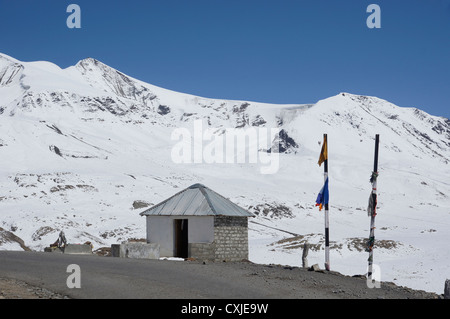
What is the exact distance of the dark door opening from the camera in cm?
2923

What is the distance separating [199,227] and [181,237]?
2.66 meters

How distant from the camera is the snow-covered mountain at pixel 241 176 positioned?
4666 cm

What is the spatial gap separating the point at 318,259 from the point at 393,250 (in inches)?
284

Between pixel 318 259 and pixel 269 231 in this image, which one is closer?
pixel 318 259

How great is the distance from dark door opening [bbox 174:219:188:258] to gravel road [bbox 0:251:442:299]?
9323mm

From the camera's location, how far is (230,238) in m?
28.0

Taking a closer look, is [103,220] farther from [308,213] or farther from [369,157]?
[369,157]

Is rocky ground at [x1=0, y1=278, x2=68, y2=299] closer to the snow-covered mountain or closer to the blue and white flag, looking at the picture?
the blue and white flag

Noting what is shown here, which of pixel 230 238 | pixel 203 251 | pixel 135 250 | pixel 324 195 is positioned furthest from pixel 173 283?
pixel 230 238

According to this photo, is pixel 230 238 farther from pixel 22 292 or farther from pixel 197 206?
pixel 22 292

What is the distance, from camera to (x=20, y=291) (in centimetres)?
1270

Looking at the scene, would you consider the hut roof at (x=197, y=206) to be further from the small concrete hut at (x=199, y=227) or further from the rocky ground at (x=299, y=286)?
the rocky ground at (x=299, y=286)
